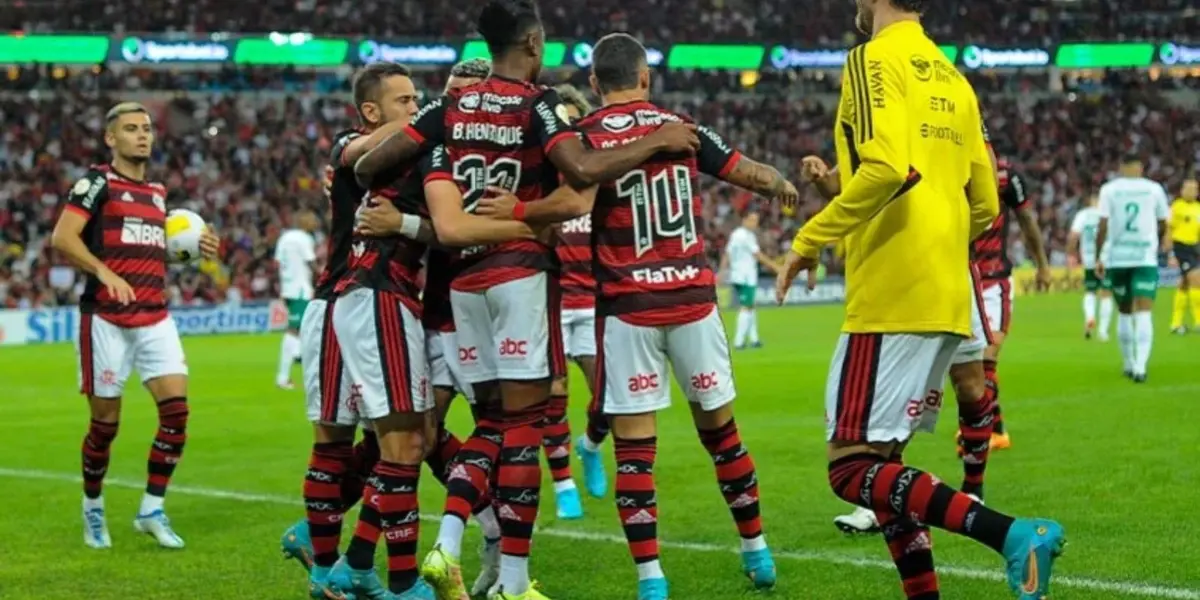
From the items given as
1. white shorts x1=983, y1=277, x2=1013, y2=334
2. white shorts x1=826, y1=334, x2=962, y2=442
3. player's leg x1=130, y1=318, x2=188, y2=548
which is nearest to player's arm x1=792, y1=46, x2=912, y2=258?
white shorts x1=826, y1=334, x2=962, y2=442

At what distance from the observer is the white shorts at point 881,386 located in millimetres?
6008

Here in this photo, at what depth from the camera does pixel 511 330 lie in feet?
23.1

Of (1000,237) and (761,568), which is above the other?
(1000,237)

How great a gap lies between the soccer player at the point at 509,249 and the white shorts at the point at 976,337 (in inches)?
87.2

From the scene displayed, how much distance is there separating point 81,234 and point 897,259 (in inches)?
229

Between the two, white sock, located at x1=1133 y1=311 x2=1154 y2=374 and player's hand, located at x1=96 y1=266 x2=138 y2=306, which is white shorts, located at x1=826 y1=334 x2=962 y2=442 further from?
white sock, located at x1=1133 y1=311 x2=1154 y2=374

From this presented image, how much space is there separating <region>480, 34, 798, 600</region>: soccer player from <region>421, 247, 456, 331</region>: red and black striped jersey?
70 centimetres

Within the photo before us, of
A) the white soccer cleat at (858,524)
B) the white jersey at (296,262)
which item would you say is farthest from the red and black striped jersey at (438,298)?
the white jersey at (296,262)

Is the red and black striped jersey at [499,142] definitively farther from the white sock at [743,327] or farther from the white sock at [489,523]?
the white sock at [743,327]

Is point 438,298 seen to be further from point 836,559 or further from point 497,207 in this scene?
point 836,559

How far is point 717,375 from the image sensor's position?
24.9 ft

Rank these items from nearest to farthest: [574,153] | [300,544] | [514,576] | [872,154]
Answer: [872,154] < [574,153] < [514,576] < [300,544]

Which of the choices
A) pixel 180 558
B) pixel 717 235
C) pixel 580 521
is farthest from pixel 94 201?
pixel 717 235

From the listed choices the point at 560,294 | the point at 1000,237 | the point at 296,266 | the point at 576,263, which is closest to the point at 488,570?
the point at 560,294
